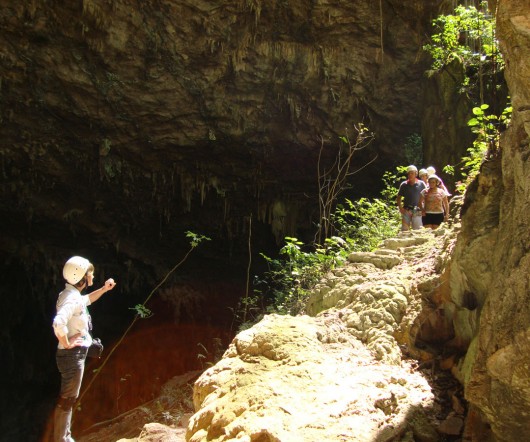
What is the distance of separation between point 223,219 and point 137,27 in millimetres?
4675

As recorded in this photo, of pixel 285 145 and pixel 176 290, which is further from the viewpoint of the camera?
pixel 176 290

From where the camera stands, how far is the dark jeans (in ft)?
10.5

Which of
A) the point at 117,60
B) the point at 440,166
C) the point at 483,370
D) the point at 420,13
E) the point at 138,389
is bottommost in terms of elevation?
the point at 138,389

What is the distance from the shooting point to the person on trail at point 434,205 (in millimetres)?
6316

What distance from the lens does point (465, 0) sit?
9.87m

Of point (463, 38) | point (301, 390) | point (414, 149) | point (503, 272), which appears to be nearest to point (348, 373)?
point (301, 390)

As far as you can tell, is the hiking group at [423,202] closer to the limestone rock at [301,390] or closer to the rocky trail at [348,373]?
the rocky trail at [348,373]

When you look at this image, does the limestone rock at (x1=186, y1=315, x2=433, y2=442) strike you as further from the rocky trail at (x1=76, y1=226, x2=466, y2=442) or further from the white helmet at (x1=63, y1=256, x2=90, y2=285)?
the white helmet at (x1=63, y1=256, x2=90, y2=285)

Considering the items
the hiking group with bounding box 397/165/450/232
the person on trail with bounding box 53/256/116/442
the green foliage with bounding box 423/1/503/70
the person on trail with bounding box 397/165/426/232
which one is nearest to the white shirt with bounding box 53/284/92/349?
the person on trail with bounding box 53/256/116/442

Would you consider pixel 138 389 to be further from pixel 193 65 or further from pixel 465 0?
pixel 465 0

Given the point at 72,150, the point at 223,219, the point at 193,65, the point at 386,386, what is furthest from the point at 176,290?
the point at 386,386

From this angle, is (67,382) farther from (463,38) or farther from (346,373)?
(463,38)

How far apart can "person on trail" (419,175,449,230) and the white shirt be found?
4385 millimetres

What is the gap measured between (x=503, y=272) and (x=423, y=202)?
447cm
